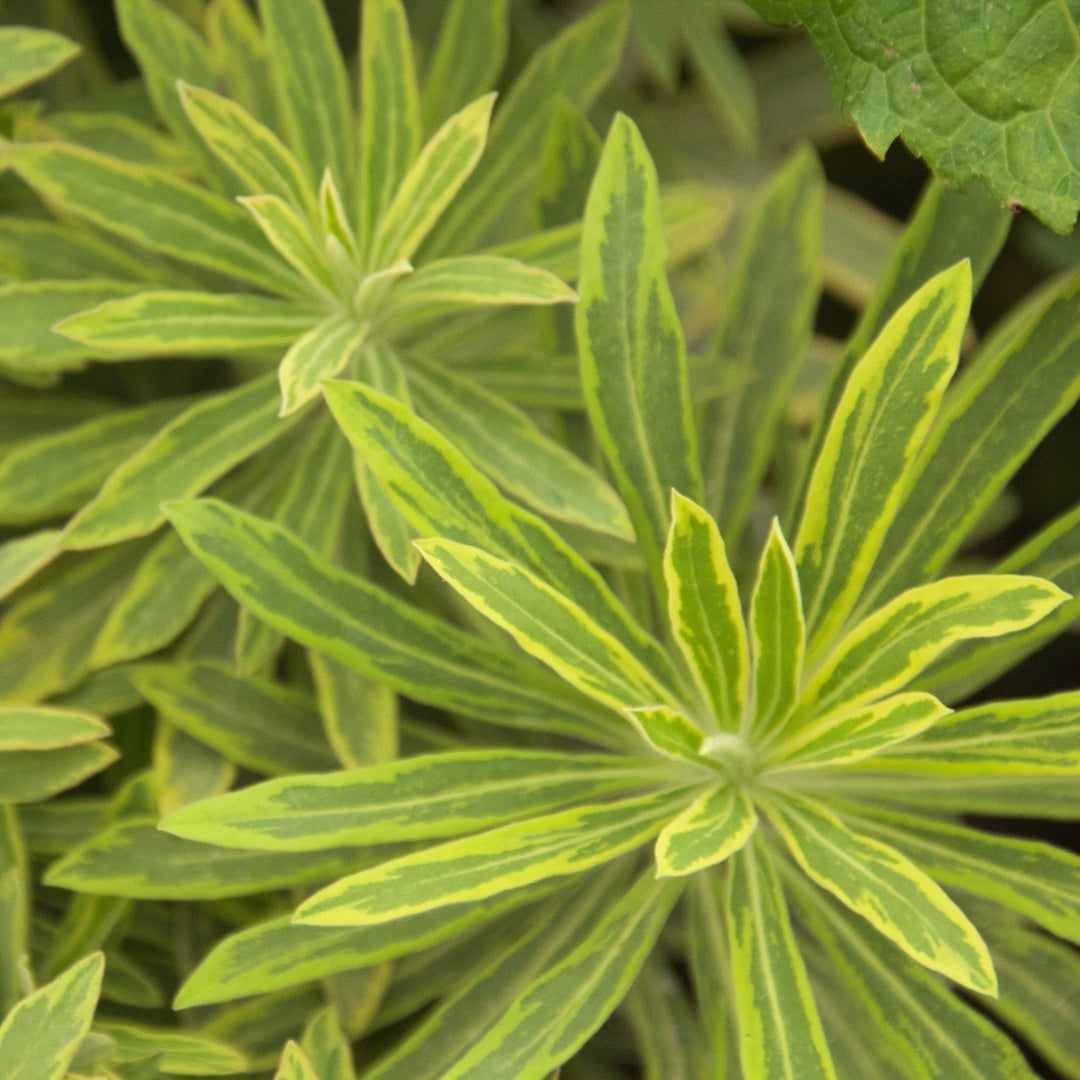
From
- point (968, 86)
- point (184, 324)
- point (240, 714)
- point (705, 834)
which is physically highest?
point (968, 86)

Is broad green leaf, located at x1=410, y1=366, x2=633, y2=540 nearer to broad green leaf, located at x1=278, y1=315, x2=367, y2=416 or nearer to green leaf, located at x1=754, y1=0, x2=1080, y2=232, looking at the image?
broad green leaf, located at x1=278, y1=315, x2=367, y2=416

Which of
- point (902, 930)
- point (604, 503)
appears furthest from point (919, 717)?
point (604, 503)

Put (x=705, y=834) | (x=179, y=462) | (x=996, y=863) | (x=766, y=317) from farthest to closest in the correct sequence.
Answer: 1. (x=766, y=317)
2. (x=179, y=462)
3. (x=996, y=863)
4. (x=705, y=834)

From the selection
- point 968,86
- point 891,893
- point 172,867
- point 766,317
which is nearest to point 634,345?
point 766,317

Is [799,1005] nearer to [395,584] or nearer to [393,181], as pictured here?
[395,584]

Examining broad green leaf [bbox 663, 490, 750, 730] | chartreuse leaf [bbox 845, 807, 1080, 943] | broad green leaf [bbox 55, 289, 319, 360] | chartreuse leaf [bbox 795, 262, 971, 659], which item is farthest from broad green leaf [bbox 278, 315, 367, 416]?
chartreuse leaf [bbox 845, 807, 1080, 943]

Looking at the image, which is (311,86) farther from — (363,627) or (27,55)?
(363,627)
